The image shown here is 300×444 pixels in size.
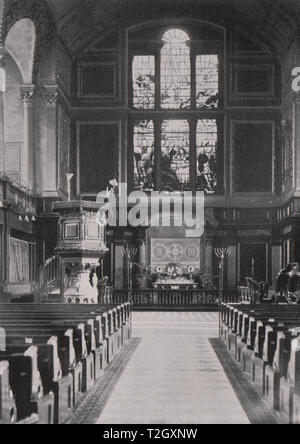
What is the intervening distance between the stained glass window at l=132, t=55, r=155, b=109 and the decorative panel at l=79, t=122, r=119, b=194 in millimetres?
1328

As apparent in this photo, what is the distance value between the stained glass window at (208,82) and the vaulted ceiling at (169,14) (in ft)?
4.65

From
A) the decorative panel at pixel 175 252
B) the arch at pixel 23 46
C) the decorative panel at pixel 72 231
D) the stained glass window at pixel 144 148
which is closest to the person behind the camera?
the decorative panel at pixel 72 231

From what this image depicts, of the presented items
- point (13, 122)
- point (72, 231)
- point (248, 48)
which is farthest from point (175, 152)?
point (72, 231)

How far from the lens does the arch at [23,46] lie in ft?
69.6

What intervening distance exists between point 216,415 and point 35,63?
1795 centimetres

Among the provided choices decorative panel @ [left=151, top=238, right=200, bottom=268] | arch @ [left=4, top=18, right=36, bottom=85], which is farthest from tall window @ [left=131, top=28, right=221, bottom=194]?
arch @ [left=4, top=18, right=36, bottom=85]

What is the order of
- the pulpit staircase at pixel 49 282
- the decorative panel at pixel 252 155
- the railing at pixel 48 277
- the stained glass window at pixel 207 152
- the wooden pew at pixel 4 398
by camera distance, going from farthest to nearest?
the stained glass window at pixel 207 152 < the decorative panel at pixel 252 155 < the railing at pixel 48 277 < the pulpit staircase at pixel 49 282 < the wooden pew at pixel 4 398

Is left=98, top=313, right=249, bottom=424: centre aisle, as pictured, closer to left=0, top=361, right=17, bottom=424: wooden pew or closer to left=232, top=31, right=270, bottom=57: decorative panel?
left=0, top=361, right=17, bottom=424: wooden pew

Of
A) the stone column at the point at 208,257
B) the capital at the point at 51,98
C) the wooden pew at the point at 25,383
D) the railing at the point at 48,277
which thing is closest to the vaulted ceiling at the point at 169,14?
the capital at the point at 51,98

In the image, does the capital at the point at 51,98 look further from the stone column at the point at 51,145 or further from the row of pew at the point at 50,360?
the row of pew at the point at 50,360

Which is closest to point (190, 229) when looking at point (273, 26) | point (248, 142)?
point (248, 142)

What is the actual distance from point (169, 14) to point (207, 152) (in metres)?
5.04

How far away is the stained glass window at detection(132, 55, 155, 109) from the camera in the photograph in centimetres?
2555

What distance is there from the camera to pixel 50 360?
5336 millimetres
